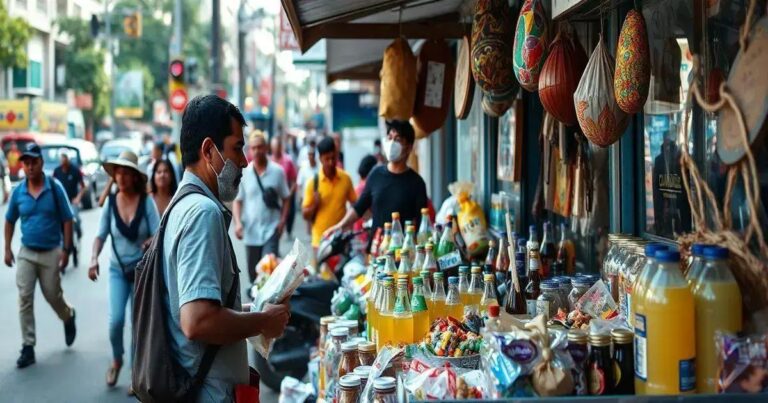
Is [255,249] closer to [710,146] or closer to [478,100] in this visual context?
[478,100]

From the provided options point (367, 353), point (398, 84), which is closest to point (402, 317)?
point (367, 353)

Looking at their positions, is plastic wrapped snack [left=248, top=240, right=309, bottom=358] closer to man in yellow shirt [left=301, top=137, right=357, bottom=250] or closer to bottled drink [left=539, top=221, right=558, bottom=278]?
bottled drink [left=539, top=221, right=558, bottom=278]

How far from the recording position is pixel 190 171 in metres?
3.09

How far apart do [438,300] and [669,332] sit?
74.6 inches

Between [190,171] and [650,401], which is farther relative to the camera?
[190,171]

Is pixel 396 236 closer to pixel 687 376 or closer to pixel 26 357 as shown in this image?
pixel 687 376

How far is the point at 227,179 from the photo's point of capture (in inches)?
122

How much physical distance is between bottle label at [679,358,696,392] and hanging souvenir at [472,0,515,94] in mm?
2726

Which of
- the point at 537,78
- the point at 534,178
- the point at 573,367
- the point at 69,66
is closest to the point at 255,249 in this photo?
the point at 534,178

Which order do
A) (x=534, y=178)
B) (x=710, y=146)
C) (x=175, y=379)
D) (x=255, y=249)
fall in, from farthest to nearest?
1. (x=255, y=249)
2. (x=534, y=178)
3. (x=710, y=146)
4. (x=175, y=379)

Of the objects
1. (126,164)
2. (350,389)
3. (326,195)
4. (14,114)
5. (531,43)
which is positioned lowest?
(350,389)

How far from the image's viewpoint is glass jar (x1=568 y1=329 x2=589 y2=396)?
7.75ft

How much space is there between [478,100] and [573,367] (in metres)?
6.44

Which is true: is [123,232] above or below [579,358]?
above
